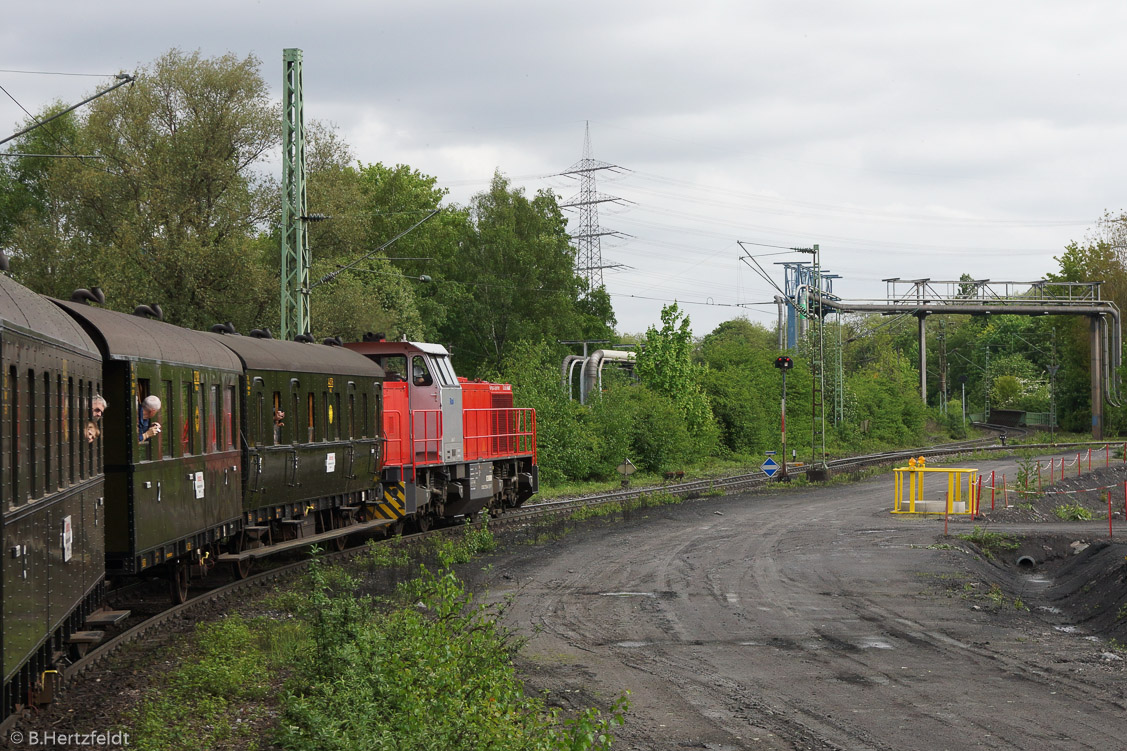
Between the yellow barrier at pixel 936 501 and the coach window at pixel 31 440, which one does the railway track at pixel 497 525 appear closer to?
the coach window at pixel 31 440

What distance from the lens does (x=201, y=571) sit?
1392 cm

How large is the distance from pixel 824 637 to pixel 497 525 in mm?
11550

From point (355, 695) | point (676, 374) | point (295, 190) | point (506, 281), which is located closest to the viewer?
point (355, 695)

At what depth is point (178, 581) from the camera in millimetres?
Result: 13250

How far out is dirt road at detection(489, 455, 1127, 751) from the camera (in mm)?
9422

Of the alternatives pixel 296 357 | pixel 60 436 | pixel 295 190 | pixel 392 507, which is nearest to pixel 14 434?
pixel 60 436

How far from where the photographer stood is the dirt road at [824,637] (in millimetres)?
9422

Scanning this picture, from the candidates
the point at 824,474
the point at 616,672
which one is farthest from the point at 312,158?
the point at 616,672

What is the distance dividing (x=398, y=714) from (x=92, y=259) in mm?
39798

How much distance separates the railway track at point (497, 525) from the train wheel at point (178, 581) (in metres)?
0.13

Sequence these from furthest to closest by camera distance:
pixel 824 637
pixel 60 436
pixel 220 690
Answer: pixel 824 637 → pixel 220 690 → pixel 60 436

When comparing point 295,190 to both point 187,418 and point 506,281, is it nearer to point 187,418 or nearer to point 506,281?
point 187,418

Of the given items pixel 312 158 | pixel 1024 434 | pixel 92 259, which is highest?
pixel 312 158

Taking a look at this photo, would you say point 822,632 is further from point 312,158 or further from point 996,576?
point 312,158
